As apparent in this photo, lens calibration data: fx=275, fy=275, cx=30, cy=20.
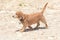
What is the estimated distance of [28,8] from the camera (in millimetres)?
14500

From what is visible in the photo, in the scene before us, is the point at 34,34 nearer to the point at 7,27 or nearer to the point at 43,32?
the point at 43,32

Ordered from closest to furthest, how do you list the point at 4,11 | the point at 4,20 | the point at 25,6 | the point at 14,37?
the point at 14,37 < the point at 4,20 < the point at 4,11 < the point at 25,6

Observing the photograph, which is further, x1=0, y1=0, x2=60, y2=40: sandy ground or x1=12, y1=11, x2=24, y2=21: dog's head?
x1=12, y1=11, x2=24, y2=21: dog's head

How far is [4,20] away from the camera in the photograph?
12.1 metres

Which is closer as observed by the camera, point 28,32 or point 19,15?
point 19,15

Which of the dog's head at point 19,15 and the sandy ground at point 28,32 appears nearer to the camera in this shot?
the sandy ground at point 28,32

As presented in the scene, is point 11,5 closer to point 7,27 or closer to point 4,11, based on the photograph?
point 4,11

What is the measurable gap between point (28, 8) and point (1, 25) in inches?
141

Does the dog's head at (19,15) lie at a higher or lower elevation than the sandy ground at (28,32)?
higher

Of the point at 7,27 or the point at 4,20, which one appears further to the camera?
the point at 4,20

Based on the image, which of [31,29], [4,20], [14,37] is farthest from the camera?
[4,20]

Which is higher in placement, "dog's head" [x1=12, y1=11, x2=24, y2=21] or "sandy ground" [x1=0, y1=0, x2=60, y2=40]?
"dog's head" [x1=12, y1=11, x2=24, y2=21]

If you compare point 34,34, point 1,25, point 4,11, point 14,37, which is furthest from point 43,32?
point 4,11

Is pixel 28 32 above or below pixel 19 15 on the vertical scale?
below
